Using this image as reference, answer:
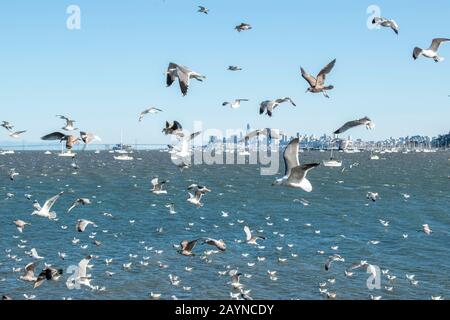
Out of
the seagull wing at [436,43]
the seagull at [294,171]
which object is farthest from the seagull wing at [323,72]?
the seagull wing at [436,43]

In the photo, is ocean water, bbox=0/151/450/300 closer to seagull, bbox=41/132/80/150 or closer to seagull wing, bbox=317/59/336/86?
seagull, bbox=41/132/80/150

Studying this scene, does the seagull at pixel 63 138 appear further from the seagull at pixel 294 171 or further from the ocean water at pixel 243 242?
the ocean water at pixel 243 242

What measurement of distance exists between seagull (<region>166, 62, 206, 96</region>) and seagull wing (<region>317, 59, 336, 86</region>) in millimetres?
3675

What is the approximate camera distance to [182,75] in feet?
57.3

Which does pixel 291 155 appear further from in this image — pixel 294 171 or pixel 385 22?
pixel 385 22

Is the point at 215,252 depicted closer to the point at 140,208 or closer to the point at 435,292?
the point at 435,292

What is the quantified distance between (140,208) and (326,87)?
61206 mm

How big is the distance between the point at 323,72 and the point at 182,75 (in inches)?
172

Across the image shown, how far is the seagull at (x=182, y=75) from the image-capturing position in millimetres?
17016

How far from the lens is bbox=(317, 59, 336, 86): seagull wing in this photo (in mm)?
17969

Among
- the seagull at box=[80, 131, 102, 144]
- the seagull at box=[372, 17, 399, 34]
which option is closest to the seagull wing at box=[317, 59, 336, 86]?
the seagull at box=[372, 17, 399, 34]

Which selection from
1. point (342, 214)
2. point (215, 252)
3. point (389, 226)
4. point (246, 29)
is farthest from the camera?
point (342, 214)

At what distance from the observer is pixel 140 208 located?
77.1 meters
